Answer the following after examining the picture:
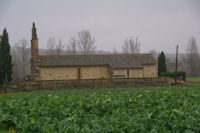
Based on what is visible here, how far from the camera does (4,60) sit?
3022 cm

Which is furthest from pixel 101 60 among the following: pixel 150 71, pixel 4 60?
pixel 4 60

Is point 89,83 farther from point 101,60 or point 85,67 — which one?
point 101,60

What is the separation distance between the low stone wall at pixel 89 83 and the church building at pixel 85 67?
17.2 ft

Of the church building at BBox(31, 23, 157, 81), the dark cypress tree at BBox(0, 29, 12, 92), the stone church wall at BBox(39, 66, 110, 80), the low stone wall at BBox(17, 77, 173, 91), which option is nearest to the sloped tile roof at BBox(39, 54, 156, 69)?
the church building at BBox(31, 23, 157, 81)

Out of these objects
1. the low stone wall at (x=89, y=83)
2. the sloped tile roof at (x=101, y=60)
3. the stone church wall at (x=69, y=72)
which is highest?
the sloped tile roof at (x=101, y=60)

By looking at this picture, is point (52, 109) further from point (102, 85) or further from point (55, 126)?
point (102, 85)

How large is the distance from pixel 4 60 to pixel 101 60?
13239 mm

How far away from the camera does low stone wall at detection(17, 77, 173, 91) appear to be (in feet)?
79.7

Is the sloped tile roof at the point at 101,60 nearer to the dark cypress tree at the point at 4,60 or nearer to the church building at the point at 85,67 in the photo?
the church building at the point at 85,67

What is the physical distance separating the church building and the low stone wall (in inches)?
206

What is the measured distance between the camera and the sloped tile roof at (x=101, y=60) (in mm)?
31266

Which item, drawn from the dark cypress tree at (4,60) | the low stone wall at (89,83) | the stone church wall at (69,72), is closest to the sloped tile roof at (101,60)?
the stone church wall at (69,72)

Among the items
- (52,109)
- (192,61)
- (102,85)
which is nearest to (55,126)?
(52,109)

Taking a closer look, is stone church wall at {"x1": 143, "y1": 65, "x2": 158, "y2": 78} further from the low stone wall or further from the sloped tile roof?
the low stone wall
